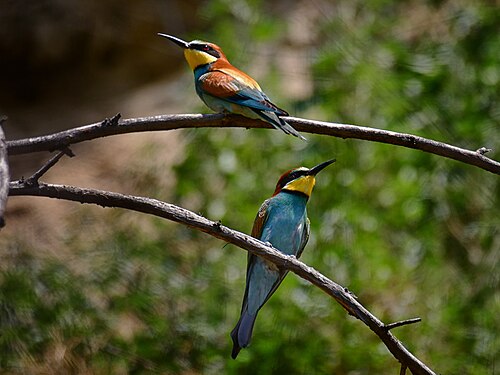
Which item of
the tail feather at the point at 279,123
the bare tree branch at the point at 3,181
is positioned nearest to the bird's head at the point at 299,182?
the tail feather at the point at 279,123

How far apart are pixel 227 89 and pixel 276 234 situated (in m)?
0.44

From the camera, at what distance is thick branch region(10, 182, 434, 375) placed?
1858 mm

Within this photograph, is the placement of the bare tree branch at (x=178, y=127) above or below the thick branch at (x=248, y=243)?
above

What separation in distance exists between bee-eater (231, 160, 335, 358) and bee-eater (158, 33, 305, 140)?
0.67 ft

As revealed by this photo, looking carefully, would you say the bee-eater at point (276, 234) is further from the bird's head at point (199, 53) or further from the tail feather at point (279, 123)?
the bird's head at point (199, 53)

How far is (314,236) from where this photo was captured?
363 centimetres

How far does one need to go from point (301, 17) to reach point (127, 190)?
1.77m

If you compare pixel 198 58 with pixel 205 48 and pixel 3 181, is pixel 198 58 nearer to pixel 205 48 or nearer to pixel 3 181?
pixel 205 48

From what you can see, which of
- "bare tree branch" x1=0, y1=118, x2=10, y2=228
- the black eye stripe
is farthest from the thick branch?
the black eye stripe

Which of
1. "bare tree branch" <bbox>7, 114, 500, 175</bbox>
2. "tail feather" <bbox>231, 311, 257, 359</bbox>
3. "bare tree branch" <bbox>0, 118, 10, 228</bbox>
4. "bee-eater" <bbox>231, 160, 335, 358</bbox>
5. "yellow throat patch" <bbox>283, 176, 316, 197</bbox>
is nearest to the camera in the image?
"bare tree branch" <bbox>0, 118, 10, 228</bbox>

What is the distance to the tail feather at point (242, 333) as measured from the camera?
7.29ft

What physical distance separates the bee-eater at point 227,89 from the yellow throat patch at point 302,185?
348mm

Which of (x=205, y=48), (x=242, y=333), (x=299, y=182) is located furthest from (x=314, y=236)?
(x=242, y=333)

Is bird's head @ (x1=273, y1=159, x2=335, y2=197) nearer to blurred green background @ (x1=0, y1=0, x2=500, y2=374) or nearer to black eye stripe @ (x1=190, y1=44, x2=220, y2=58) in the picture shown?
black eye stripe @ (x1=190, y1=44, x2=220, y2=58)
